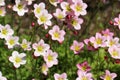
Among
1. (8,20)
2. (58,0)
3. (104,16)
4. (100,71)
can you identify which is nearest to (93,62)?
(100,71)

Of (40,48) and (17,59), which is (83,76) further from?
(17,59)

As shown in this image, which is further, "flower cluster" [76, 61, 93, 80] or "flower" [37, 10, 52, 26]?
"flower" [37, 10, 52, 26]

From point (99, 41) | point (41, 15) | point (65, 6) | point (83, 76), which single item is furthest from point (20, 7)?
point (83, 76)

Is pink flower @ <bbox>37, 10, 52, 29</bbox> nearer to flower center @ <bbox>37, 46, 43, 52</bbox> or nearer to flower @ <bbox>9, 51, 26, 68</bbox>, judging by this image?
flower center @ <bbox>37, 46, 43, 52</bbox>

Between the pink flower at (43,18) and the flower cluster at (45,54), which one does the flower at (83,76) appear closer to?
the flower cluster at (45,54)

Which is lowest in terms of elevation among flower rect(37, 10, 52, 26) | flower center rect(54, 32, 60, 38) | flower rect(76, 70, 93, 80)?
flower rect(76, 70, 93, 80)

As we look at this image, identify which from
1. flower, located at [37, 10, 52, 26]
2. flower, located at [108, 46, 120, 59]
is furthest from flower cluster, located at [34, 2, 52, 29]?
flower, located at [108, 46, 120, 59]

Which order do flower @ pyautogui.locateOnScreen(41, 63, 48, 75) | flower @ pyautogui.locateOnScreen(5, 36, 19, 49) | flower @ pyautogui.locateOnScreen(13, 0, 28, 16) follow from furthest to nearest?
1. flower @ pyautogui.locateOnScreen(13, 0, 28, 16)
2. flower @ pyautogui.locateOnScreen(5, 36, 19, 49)
3. flower @ pyautogui.locateOnScreen(41, 63, 48, 75)

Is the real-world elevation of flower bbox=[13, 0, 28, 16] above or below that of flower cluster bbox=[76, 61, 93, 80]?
above

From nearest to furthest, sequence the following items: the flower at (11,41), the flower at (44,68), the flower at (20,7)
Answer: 1. the flower at (44,68)
2. the flower at (11,41)
3. the flower at (20,7)

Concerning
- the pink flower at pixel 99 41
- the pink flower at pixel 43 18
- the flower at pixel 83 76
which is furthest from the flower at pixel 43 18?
the flower at pixel 83 76

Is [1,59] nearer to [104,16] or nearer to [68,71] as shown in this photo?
[68,71]
